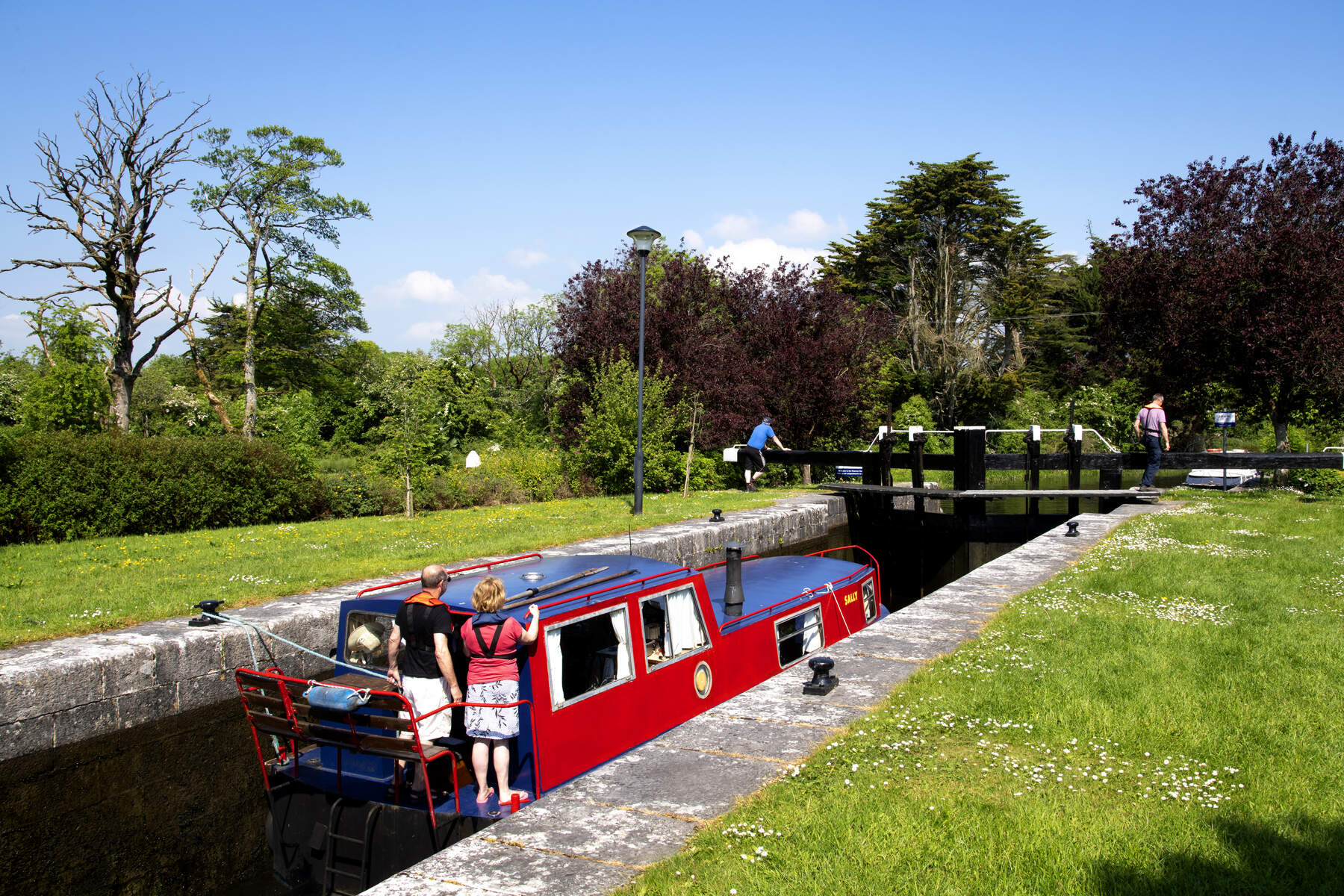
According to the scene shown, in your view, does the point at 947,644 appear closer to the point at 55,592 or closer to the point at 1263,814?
the point at 1263,814

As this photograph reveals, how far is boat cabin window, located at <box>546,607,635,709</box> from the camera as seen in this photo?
5.51 meters

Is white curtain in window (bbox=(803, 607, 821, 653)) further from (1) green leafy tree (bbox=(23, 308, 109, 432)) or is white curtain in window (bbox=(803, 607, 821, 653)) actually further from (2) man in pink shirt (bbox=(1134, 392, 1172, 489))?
(1) green leafy tree (bbox=(23, 308, 109, 432))

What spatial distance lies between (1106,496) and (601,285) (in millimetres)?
14504

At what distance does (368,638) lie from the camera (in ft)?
19.1

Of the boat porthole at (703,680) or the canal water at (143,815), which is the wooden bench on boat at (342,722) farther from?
the boat porthole at (703,680)

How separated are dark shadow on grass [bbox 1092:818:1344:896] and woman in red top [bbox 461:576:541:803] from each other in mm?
3153

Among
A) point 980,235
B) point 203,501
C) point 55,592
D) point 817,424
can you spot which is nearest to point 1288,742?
point 55,592

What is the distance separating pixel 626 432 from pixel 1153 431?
11001 mm

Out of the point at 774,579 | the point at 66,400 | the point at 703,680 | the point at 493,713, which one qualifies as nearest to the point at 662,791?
the point at 493,713

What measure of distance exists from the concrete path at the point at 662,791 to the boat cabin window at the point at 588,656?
750mm

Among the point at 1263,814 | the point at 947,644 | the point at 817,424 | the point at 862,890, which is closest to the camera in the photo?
the point at 862,890

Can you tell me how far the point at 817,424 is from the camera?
969 inches

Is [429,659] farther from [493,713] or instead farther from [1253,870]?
[1253,870]

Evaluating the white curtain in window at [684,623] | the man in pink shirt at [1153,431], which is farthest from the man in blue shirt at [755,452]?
the white curtain in window at [684,623]
